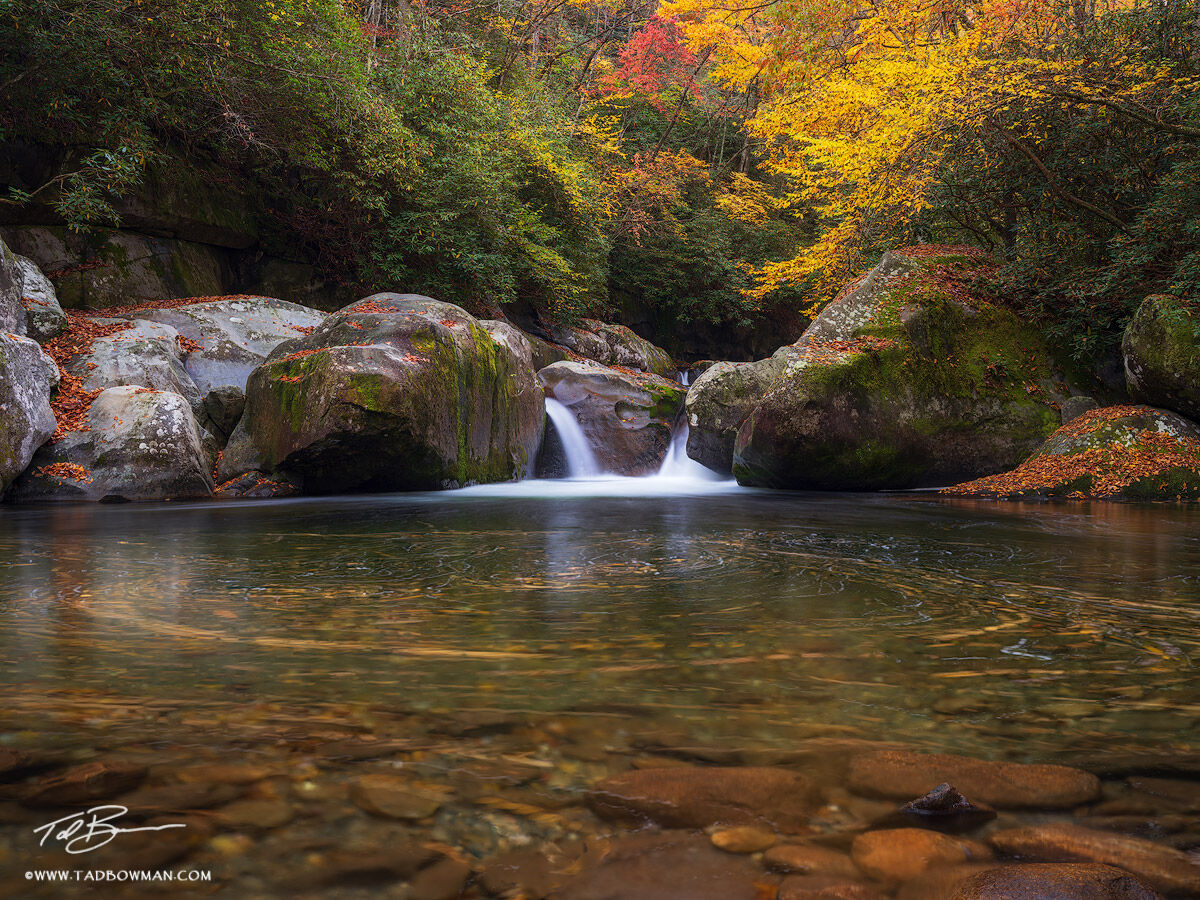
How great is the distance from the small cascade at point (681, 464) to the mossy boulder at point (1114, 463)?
499 cm

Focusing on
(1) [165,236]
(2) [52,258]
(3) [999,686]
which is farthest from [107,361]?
(3) [999,686]

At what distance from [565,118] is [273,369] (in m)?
14.7

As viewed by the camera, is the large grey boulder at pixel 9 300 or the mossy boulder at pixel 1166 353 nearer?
the mossy boulder at pixel 1166 353

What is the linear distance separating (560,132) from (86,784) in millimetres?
21078

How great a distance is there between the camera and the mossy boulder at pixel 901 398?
425 inches

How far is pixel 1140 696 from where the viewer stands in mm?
1989

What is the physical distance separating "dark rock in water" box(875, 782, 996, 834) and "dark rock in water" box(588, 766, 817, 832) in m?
0.15

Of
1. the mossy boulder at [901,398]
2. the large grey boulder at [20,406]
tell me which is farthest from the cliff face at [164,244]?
the mossy boulder at [901,398]

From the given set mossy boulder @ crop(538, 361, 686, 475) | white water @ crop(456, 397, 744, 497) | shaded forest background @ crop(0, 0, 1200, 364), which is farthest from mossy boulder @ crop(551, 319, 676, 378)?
white water @ crop(456, 397, 744, 497)

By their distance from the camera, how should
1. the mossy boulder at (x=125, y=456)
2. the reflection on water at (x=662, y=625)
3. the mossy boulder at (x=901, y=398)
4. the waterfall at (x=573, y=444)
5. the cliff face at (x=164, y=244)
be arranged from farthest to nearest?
the waterfall at (x=573, y=444)
the cliff face at (x=164, y=244)
the mossy boulder at (x=901, y=398)
the mossy boulder at (x=125, y=456)
the reflection on water at (x=662, y=625)

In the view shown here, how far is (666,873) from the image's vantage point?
1170mm

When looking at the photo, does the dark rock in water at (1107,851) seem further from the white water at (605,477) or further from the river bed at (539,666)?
the white water at (605,477)

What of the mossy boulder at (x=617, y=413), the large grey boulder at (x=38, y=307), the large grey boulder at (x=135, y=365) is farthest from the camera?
the mossy boulder at (x=617, y=413)

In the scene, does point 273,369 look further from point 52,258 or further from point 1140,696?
point 1140,696
